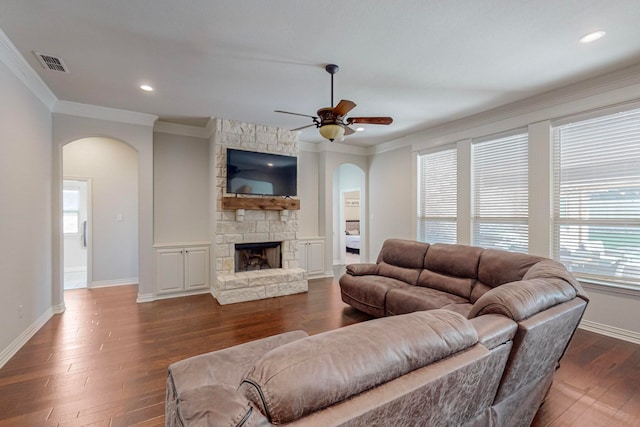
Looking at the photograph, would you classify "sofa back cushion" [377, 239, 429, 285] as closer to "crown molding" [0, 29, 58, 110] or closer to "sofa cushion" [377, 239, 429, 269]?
"sofa cushion" [377, 239, 429, 269]

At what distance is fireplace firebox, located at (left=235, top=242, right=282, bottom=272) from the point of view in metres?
Result: 5.07

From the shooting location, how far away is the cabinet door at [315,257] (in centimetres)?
605

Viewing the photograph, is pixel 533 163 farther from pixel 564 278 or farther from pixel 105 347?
pixel 105 347

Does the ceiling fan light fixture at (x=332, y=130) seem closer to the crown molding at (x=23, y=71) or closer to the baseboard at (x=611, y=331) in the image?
the crown molding at (x=23, y=71)

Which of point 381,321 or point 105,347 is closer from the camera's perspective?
point 381,321

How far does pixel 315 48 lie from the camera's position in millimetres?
2703

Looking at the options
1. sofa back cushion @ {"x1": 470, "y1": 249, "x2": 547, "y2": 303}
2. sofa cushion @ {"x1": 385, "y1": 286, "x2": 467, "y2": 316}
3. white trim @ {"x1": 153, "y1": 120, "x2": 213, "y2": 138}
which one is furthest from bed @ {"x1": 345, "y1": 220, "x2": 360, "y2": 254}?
sofa back cushion @ {"x1": 470, "y1": 249, "x2": 547, "y2": 303}

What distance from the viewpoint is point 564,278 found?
193 centimetres

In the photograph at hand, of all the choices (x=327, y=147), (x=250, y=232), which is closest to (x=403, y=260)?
(x=250, y=232)

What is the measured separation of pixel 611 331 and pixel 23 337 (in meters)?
6.30

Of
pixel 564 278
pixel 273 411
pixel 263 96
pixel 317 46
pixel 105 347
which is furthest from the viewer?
pixel 263 96

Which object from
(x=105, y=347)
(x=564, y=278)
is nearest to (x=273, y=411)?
(x=564, y=278)

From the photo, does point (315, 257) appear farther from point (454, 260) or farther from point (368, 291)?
point (454, 260)

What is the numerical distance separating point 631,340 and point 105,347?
5.46 m
